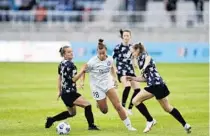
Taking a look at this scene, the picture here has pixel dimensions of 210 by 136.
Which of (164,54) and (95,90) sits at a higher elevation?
(95,90)

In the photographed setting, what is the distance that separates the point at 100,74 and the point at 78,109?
5182mm

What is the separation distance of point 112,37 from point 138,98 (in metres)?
25.9

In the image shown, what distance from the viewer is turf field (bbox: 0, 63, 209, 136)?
18.6 metres

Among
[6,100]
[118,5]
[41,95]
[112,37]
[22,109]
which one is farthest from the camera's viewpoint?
[118,5]

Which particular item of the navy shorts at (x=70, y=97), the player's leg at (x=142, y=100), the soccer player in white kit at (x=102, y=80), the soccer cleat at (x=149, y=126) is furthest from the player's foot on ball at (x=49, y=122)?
the soccer cleat at (x=149, y=126)

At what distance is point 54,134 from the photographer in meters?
17.9

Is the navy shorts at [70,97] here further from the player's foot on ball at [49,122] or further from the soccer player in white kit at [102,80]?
the player's foot on ball at [49,122]

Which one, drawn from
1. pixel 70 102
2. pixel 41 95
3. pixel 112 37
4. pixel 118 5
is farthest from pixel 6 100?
pixel 118 5

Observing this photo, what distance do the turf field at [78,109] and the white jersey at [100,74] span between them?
1.04 meters

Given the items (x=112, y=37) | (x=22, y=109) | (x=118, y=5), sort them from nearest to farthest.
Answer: (x=22, y=109)
(x=112, y=37)
(x=118, y=5)

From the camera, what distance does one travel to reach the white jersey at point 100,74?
59.4 ft

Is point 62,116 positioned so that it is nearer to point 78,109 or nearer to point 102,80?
point 102,80

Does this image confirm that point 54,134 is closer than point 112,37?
Yes

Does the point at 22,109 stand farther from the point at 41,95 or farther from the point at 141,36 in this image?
the point at 141,36
